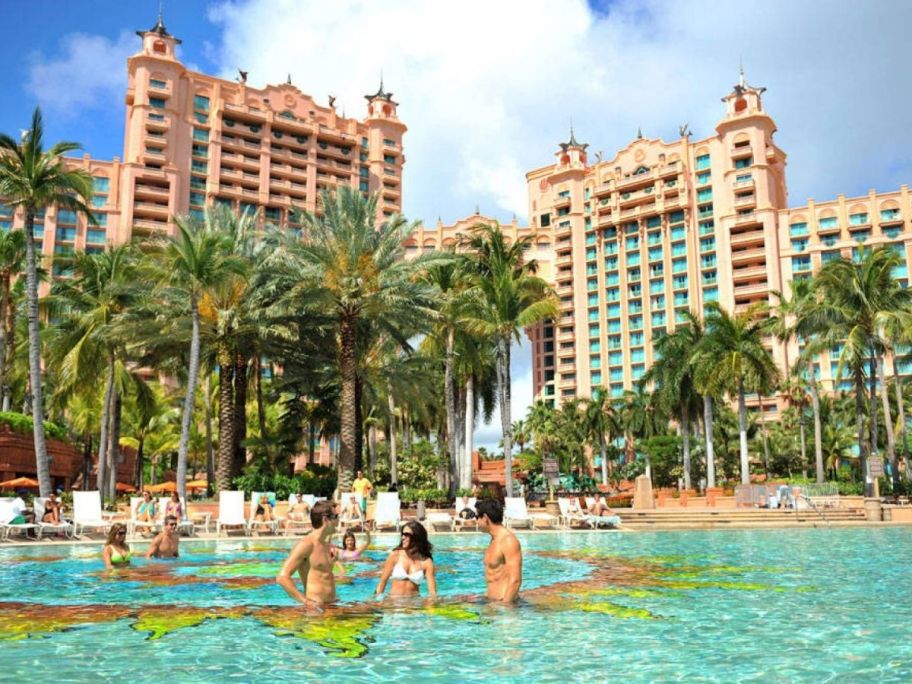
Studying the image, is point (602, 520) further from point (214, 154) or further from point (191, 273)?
point (214, 154)

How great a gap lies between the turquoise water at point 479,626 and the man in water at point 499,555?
22 centimetres

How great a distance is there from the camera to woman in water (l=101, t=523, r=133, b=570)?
497 inches

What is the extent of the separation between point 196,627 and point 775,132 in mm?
94312

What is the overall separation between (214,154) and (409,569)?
8577 cm

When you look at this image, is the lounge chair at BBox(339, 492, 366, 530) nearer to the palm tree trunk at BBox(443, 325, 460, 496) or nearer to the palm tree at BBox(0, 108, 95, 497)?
the palm tree at BBox(0, 108, 95, 497)

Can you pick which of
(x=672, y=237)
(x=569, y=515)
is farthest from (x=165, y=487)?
(x=672, y=237)

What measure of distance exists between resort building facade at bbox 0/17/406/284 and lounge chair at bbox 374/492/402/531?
6150 cm

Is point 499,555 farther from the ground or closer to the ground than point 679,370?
closer to the ground

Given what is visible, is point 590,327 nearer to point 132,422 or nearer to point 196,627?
point 132,422

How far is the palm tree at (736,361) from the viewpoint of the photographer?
38406 millimetres

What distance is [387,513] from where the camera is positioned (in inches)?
867

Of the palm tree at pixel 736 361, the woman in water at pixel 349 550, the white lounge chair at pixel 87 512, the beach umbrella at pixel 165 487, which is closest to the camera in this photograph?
the woman in water at pixel 349 550

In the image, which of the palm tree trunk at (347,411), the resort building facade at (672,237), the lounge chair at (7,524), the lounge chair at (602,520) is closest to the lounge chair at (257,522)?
the palm tree trunk at (347,411)

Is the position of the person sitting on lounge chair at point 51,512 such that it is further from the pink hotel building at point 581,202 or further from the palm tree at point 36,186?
the pink hotel building at point 581,202
